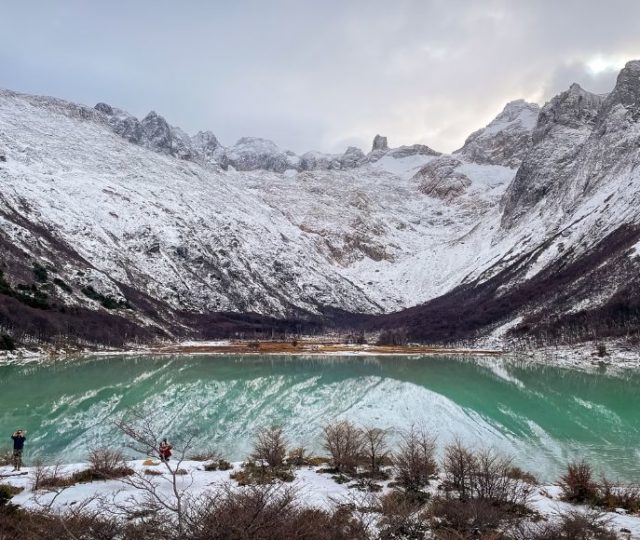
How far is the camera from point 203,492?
46.0 feet

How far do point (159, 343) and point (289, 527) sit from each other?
134293 millimetres

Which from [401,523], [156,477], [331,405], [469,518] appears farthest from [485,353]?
[401,523]

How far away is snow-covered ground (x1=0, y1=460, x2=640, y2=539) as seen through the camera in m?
14.6

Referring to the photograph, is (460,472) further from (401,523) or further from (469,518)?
(401,523)

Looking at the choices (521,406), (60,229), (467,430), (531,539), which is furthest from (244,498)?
(60,229)

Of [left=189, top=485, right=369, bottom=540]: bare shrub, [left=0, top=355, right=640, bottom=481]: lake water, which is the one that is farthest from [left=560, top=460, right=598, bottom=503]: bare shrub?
[left=189, top=485, right=369, bottom=540]: bare shrub

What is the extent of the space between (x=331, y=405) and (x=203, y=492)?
34.3 metres

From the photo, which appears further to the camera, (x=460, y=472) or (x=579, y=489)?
(x=460, y=472)

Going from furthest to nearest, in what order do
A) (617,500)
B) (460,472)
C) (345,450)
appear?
(345,450)
(460,472)
(617,500)

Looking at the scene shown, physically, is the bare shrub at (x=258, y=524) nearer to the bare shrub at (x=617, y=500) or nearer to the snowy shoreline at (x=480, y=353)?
the bare shrub at (x=617, y=500)

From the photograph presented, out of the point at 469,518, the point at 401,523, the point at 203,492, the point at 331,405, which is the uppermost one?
the point at 401,523

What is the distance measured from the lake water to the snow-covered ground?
23.6 ft

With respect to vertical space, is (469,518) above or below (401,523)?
below

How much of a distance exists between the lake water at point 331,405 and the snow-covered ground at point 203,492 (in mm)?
7201
